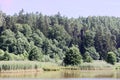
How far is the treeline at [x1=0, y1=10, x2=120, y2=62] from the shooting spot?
121875mm

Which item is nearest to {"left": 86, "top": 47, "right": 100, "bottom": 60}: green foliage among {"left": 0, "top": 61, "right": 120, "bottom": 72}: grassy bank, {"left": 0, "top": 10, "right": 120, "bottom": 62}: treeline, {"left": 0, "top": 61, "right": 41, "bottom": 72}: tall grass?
{"left": 0, "top": 10, "right": 120, "bottom": 62}: treeline

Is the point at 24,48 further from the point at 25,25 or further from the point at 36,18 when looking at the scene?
the point at 36,18

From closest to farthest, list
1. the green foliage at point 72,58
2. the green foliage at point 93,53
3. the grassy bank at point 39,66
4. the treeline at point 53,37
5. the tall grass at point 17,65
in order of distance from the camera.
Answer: the tall grass at point 17,65 < the grassy bank at point 39,66 < the green foliage at point 72,58 < the treeline at point 53,37 < the green foliage at point 93,53

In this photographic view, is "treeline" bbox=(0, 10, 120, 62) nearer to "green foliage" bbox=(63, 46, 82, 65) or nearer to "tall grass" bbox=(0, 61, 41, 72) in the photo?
"green foliage" bbox=(63, 46, 82, 65)

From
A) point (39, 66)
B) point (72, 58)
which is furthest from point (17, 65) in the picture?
point (72, 58)

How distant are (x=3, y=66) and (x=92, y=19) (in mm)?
131044

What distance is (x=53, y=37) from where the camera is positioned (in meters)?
146

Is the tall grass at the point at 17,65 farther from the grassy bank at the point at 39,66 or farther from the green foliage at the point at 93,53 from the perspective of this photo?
the green foliage at the point at 93,53

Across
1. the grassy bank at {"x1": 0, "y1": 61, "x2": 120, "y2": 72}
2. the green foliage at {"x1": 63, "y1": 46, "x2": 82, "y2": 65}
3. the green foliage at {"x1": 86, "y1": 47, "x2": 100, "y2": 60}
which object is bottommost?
the grassy bank at {"x1": 0, "y1": 61, "x2": 120, "y2": 72}

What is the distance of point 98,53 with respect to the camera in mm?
136000

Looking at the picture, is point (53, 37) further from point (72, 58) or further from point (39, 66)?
point (39, 66)

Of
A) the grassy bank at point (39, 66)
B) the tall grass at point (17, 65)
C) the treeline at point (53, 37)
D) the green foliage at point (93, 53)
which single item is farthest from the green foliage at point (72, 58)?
the green foliage at point (93, 53)

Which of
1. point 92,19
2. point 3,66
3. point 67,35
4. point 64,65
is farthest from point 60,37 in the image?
point 3,66

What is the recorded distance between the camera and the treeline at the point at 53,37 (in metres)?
122
